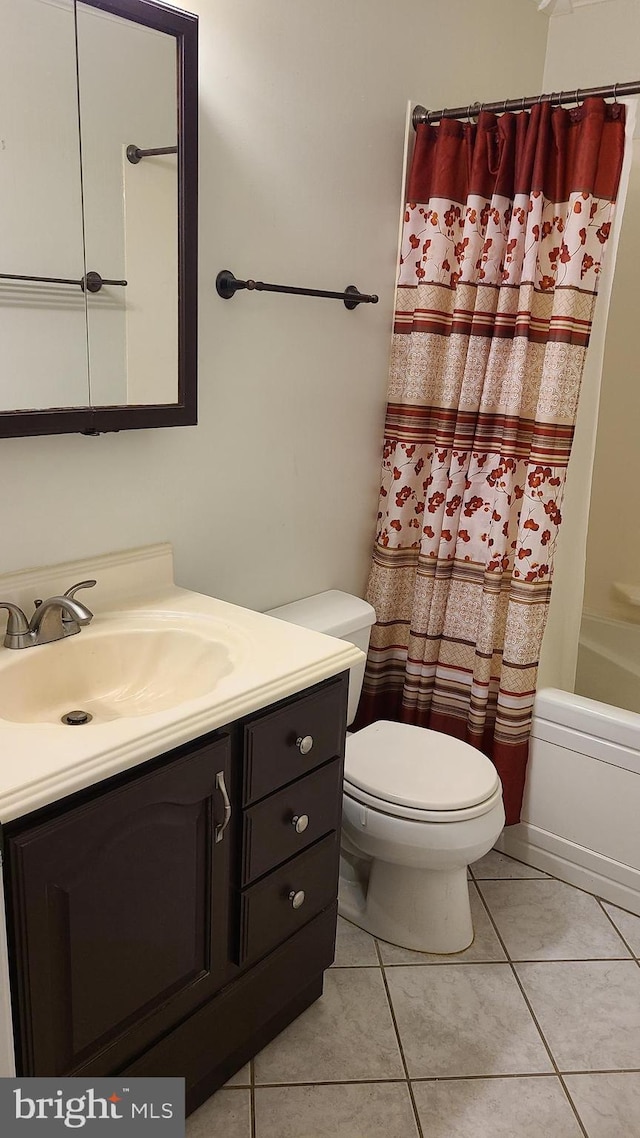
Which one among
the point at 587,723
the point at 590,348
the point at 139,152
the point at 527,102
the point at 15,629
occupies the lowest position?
the point at 587,723

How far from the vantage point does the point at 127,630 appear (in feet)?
5.38

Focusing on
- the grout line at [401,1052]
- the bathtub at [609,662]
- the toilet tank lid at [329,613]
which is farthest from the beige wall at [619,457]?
the grout line at [401,1052]

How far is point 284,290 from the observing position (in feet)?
6.35

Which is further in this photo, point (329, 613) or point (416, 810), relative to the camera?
point (329, 613)

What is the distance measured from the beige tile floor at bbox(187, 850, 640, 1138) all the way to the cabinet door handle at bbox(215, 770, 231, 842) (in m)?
0.57

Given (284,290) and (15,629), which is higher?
(284,290)

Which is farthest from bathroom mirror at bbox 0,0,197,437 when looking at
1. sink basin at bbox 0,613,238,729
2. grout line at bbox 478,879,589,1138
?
grout line at bbox 478,879,589,1138

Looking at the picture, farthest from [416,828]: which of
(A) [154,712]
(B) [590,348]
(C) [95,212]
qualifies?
(C) [95,212]

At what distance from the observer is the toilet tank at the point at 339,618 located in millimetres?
2131

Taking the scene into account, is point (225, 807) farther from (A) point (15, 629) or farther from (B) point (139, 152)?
(B) point (139, 152)

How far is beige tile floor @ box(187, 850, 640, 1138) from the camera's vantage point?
1602 mm

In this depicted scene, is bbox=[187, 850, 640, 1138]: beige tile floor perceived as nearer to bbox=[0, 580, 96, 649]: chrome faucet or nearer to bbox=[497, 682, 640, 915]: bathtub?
bbox=[497, 682, 640, 915]: bathtub

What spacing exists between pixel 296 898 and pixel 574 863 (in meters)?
0.97

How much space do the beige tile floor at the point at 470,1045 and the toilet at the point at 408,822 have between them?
0.07 m
